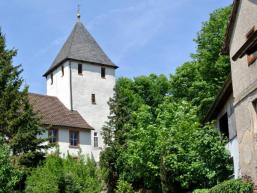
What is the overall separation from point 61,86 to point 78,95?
2336mm

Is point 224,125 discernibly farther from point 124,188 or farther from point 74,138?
point 74,138

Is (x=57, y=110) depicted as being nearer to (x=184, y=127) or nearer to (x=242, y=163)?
(x=184, y=127)

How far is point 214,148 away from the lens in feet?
81.0

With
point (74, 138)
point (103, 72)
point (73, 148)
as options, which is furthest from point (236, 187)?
point (103, 72)

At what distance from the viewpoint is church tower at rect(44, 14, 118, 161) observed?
50.2m

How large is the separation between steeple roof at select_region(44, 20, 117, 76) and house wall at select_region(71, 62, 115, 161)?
75 cm

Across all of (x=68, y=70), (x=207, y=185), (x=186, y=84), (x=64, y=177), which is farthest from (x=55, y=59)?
(x=207, y=185)

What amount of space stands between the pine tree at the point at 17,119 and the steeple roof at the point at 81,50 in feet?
54.5

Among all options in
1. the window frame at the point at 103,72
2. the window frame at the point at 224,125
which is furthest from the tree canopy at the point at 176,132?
the window frame at the point at 103,72

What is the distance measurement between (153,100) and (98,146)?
799 centimetres

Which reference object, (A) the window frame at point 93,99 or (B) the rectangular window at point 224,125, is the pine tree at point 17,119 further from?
(A) the window frame at point 93,99

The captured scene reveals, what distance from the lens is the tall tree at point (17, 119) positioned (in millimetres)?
32719

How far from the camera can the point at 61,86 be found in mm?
51906

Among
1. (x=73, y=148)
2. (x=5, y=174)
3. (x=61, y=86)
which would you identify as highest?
(x=61, y=86)
